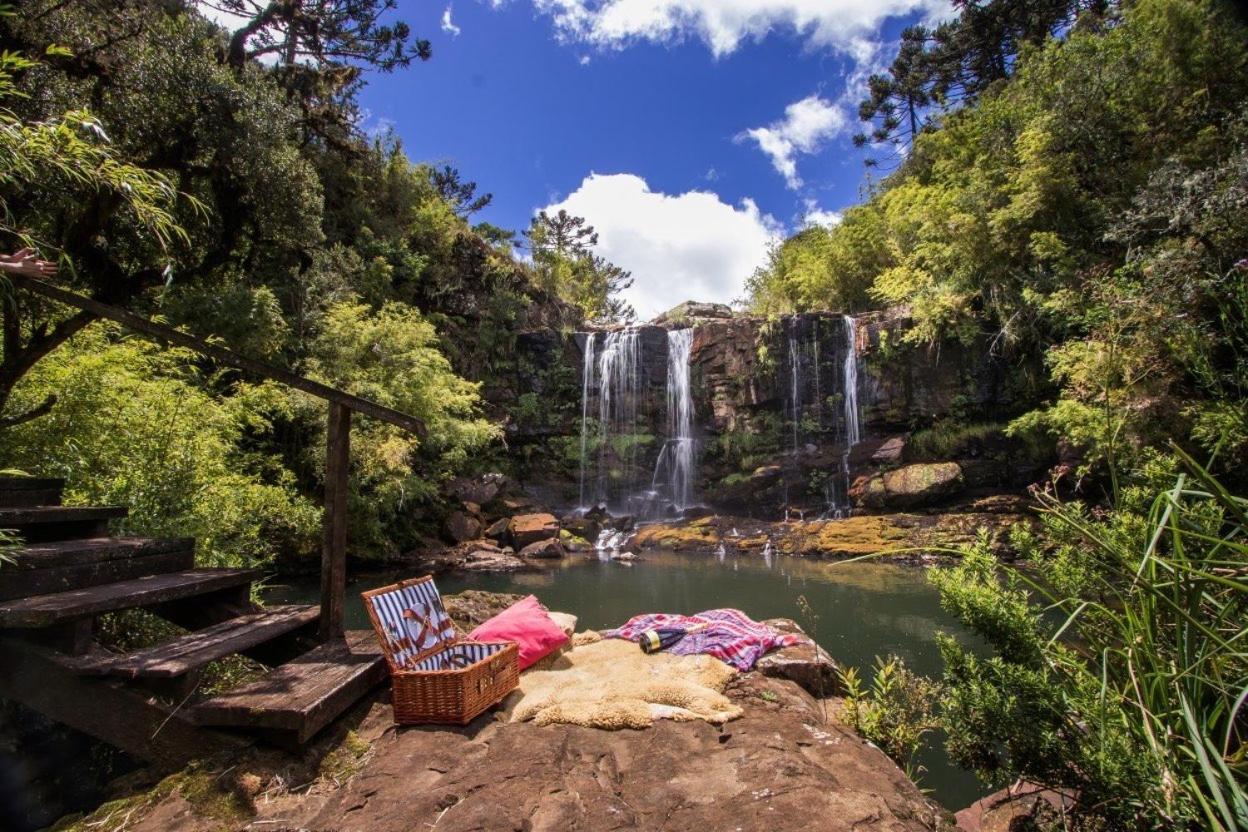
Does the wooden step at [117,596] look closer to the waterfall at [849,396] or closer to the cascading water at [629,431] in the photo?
the cascading water at [629,431]

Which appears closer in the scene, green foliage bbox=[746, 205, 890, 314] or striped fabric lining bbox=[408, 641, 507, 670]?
striped fabric lining bbox=[408, 641, 507, 670]

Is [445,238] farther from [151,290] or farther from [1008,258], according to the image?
[1008,258]

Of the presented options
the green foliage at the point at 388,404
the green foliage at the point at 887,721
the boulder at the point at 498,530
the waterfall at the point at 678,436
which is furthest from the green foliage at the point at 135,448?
the waterfall at the point at 678,436

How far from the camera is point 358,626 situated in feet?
23.2

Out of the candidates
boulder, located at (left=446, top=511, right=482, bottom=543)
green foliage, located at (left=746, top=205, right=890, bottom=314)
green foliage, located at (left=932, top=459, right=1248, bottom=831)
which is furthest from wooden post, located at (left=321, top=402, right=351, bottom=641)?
green foliage, located at (left=746, top=205, right=890, bottom=314)

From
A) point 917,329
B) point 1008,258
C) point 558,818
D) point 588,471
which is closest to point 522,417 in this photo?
point 588,471

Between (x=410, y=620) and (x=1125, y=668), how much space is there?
3244 millimetres

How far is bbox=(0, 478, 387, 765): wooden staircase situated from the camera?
2324 millimetres

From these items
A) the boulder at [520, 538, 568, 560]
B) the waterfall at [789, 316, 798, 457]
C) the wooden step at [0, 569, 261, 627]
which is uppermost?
the waterfall at [789, 316, 798, 457]

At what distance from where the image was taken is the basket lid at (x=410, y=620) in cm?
312

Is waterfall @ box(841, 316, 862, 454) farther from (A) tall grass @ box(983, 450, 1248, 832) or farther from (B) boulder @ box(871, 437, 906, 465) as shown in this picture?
(A) tall grass @ box(983, 450, 1248, 832)

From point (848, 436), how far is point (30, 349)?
17.3m

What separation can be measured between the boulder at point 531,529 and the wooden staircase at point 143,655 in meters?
10.2

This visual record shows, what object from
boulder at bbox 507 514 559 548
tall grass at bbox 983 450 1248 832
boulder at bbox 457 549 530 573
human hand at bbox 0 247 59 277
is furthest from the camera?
boulder at bbox 507 514 559 548
